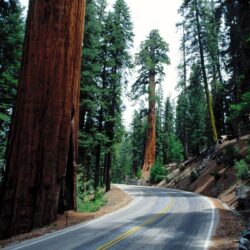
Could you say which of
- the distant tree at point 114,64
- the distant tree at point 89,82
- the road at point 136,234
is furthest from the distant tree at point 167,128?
the road at point 136,234

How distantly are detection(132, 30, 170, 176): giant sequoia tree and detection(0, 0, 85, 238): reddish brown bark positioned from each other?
33.0 m

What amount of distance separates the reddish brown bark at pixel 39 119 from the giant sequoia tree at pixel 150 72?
32971 mm

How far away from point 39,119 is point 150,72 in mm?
36591

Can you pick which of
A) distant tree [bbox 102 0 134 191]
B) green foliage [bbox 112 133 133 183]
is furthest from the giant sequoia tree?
green foliage [bbox 112 133 133 183]

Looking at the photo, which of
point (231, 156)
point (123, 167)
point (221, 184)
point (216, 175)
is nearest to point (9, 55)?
point (221, 184)

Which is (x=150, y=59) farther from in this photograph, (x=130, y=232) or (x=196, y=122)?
(x=130, y=232)

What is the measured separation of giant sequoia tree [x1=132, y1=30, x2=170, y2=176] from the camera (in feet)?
147

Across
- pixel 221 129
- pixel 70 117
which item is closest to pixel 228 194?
pixel 70 117

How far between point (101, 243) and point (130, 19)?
27.6m

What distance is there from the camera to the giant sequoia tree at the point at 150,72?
44.8 meters

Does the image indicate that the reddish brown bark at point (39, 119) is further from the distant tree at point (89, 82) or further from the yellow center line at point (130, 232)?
the distant tree at point (89, 82)

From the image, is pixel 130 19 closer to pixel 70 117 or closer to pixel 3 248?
pixel 70 117

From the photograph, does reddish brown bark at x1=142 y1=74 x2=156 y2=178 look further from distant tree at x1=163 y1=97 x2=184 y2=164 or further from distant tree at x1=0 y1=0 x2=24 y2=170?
distant tree at x1=0 y1=0 x2=24 y2=170

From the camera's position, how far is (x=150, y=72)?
150 feet
